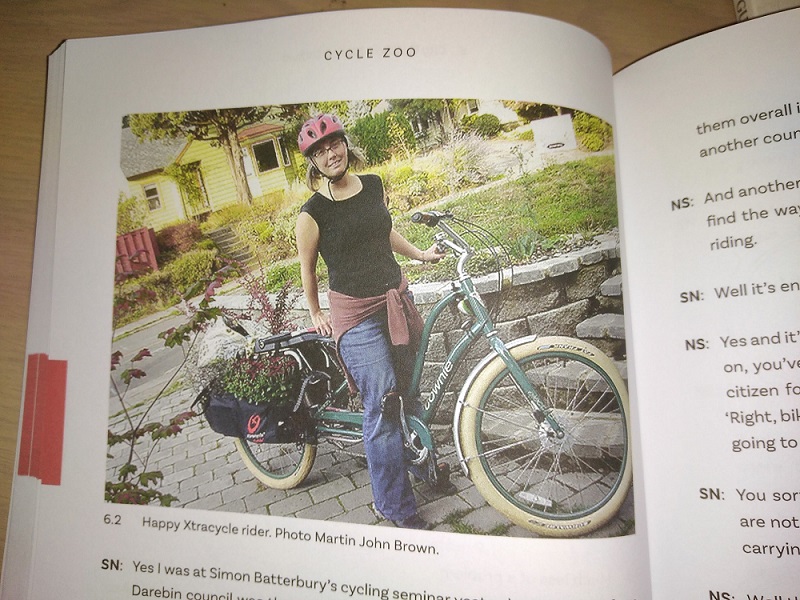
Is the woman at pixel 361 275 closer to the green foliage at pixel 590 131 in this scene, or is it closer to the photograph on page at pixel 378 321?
the photograph on page at pixel 378 321

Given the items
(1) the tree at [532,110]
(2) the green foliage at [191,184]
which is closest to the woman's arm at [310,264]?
(2) the green foliage at [191,184]

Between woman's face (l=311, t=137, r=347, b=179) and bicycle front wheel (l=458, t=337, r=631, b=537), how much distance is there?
0.78 feet

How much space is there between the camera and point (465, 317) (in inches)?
18.8

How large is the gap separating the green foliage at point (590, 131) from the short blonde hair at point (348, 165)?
21 cm

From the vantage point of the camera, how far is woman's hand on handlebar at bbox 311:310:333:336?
49cm

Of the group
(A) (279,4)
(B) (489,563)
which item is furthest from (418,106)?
(B) (489,563)

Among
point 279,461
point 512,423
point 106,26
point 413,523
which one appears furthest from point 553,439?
point 106,26

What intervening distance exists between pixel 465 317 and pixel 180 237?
0.96 ft

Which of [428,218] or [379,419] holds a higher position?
[428,218]

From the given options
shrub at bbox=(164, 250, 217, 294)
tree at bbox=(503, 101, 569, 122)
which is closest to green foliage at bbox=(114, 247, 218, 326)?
shrub at bbox=(164, 250, 217, 294)

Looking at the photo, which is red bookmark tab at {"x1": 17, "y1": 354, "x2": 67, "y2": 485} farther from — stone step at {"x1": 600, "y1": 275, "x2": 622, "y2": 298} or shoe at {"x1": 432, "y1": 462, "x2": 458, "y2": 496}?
stone step at {"x1": 600, "y1": 275, "x2": 622, "y2": 298}

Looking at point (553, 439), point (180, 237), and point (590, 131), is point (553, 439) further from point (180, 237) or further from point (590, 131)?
point (180, 237)

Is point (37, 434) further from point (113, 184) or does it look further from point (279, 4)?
point (279, 4)

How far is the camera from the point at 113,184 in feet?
1.69
